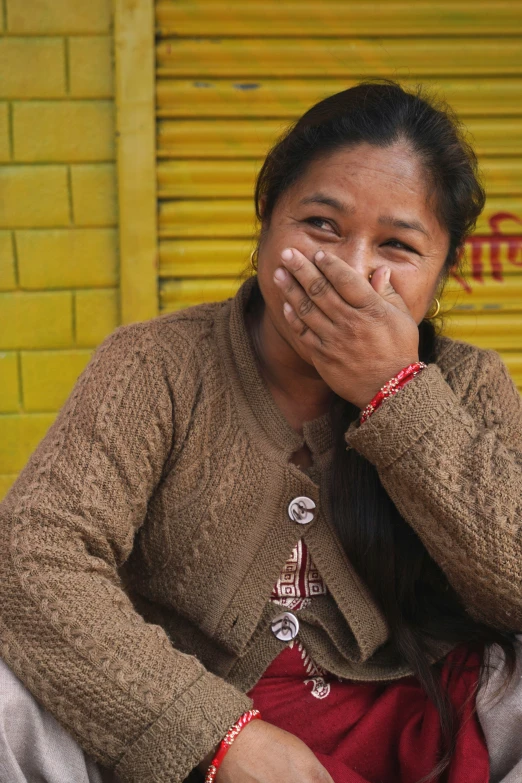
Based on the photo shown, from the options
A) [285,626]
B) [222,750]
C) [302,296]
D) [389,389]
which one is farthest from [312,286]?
[222,750]

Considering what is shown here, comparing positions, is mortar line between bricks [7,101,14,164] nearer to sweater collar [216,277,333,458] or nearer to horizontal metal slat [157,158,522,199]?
horizontal metal slat [157,158,522,199]

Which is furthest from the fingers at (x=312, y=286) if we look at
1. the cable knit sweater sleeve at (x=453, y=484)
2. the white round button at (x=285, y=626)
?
the white round button at (x=285, y=626)

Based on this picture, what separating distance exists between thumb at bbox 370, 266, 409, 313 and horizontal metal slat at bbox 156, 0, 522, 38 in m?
1.92

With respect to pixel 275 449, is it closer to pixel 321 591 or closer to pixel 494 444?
pixel 321 591

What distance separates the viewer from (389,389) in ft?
6.12

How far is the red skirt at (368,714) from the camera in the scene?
1901mm

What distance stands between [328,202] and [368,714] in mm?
1120

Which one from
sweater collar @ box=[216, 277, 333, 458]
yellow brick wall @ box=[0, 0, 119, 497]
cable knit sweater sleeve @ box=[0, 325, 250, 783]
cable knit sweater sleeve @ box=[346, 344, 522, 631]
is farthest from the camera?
yellow brick wall @ box=[0, 0, 119, 497]

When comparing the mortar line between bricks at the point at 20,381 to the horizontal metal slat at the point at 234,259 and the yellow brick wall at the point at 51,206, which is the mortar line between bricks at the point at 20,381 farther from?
the horizontal metal slat at the point at 234,259

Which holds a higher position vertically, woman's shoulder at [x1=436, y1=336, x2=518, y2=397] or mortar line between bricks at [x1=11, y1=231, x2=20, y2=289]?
woman's shoulder at [x1=436, y1=336, x2=518, y2=397]

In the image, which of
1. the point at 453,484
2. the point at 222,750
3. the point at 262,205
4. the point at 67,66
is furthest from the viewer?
the point at 67,66

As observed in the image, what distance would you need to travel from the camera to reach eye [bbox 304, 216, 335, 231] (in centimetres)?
195

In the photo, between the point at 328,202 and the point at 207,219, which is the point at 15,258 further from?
the point at 328,202

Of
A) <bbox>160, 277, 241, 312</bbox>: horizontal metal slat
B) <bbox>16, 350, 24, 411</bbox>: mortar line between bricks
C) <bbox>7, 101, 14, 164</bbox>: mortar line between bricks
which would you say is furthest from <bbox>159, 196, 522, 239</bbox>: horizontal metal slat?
<bbox>16, 350, 24, 411</bbox>: mortar line between bricks
